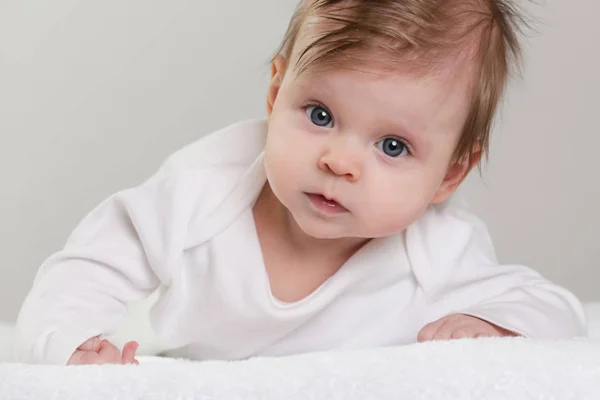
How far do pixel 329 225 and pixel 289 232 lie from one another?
0.53 feet

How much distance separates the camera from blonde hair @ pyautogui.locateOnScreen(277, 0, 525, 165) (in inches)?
40.9

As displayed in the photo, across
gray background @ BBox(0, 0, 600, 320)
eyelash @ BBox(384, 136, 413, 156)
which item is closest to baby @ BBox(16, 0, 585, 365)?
eyelash @ BBox(384, 136, 413, 156)

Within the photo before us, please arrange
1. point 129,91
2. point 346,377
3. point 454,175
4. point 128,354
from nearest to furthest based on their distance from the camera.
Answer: point 346,377 < point 128,354 < point 454,175 < point 129,91

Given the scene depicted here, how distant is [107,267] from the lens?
1.15 meters

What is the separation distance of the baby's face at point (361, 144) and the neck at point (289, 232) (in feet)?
0.45

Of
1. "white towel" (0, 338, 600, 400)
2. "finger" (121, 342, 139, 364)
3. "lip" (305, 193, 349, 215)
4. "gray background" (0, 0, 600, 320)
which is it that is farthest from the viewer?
"gray background" (0, 0, 600, 320)

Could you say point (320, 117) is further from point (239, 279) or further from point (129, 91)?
point (129, 91)

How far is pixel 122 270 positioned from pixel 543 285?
55cm

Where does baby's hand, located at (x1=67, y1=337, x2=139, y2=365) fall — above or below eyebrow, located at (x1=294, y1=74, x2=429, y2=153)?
below

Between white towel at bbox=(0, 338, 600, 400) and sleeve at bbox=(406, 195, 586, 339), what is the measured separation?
407 mm

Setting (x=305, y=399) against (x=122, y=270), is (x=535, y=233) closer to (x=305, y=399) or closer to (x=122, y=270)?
(x=122, y=270)

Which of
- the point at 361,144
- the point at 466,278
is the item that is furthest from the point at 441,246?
the point at 361,144

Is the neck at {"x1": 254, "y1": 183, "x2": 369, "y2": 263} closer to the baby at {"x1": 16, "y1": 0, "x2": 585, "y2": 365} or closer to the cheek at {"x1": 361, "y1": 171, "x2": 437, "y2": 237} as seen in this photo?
the baby at {"x1": 16, "y1": 0, "x2": 585, "y2": 365}

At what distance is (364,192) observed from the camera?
1067 millimetres
